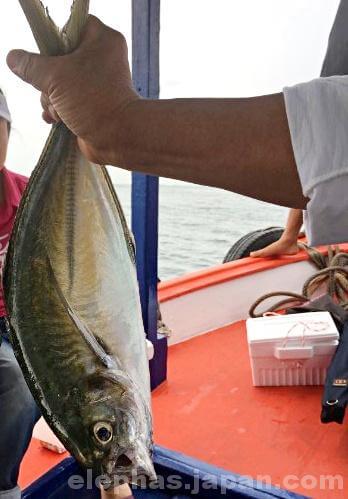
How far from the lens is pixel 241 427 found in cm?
260

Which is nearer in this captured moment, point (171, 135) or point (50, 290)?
point (171, 135)

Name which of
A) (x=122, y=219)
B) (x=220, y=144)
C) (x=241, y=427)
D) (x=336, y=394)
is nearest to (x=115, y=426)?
(x=122, y=219)

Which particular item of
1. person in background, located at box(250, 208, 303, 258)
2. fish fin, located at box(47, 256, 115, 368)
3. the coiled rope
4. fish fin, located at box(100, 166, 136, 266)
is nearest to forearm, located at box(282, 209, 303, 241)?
person in background, located at box(250, 208, 303, 258)

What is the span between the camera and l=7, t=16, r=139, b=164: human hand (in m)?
Answer: 0.89

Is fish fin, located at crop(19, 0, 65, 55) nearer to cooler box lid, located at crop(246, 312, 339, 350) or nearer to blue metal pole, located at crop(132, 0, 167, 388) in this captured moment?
blue metal pole, located at crop(132, 0, 167, 388)

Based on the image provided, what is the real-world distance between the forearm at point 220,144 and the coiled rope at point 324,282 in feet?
9.80

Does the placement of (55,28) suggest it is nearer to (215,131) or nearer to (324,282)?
(215,131)

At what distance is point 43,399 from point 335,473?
159 cm

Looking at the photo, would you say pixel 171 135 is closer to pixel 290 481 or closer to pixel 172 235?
pixel 290 481

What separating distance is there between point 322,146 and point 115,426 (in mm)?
604

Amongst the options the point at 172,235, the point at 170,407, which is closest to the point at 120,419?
the point at 170,407

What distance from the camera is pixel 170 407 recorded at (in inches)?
109

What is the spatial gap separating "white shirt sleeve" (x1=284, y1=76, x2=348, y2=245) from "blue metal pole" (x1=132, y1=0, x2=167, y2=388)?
166cm

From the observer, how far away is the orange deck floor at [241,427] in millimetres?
2289
